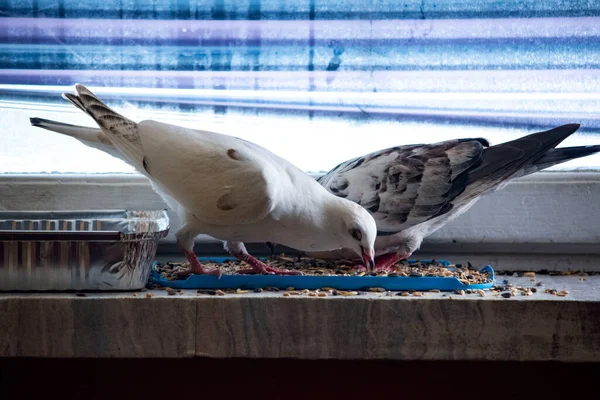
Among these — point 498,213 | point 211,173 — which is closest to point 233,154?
point 211,173

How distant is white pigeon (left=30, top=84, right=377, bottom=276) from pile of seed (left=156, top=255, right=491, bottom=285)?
5 cm

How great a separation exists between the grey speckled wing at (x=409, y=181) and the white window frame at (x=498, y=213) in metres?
0.18

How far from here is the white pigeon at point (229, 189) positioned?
121 centimetres

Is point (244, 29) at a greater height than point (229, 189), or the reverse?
point (244, 29)

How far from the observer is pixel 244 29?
62.1 inches

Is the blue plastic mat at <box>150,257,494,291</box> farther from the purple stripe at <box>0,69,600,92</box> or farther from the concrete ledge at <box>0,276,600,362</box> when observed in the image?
the purple stripe at <box>0,69,600,92</box>

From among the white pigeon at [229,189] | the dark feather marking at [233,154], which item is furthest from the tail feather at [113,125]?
the dark feather marking at [233,154]

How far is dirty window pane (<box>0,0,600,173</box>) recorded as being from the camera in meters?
1.55

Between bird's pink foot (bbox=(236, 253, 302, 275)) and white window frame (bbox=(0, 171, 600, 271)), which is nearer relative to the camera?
bird's pink foot (bbox=(236, 253, 302, 275))

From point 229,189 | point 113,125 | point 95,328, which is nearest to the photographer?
point 95,328

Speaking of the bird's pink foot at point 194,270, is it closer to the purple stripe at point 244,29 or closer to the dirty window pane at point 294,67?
the dirty window pane at point 294,67

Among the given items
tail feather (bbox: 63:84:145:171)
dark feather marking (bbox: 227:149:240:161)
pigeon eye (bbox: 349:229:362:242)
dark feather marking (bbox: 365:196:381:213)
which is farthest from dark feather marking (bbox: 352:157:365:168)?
tail feather (bbox: 63:84:145:171)

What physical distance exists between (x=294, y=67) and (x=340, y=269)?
47 cm

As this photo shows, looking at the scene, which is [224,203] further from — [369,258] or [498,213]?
[498,213]
